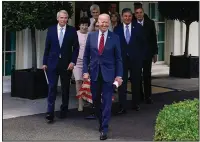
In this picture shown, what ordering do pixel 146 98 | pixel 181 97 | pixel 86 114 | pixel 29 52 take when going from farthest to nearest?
1. pixel 29 52
2. pixel 181 97
3. pixel 146 98
4. pixel 86 114

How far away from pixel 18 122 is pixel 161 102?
301cm

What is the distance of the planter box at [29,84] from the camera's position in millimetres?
9392

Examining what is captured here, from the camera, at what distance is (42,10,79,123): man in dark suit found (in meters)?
7.44

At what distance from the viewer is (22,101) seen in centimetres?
928

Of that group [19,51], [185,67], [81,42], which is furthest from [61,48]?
[185,67]

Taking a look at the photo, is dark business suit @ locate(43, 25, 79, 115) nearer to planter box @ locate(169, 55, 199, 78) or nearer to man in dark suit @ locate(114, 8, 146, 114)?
man in dark suit @ locate(114, 8, 146, 114)

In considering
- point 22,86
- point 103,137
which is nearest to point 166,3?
point 22,86

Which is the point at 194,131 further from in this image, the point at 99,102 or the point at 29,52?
the point at 29,52

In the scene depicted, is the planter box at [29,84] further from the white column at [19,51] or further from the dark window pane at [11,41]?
the dark window pane at [11,41]

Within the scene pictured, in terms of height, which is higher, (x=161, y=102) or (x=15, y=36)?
(x=15, y=36)


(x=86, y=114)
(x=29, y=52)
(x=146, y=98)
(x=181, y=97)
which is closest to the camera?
(x=86, y=114)

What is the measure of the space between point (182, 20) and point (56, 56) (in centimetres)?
573

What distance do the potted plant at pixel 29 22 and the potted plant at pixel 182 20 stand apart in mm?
3250

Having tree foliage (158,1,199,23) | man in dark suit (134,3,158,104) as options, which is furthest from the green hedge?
tree foliage (158,1,199,23)
